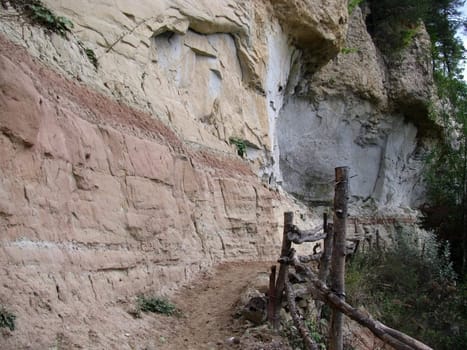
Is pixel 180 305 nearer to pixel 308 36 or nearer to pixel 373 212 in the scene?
pixel 308 36

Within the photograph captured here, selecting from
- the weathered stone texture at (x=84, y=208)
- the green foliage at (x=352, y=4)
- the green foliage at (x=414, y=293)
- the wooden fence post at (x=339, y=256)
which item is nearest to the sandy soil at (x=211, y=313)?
the weathered stone texture at (x=84, y=208)

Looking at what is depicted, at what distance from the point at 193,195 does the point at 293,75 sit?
8.19 metres

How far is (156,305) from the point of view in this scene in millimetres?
5508

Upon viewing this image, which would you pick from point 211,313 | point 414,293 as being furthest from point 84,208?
point 414,293

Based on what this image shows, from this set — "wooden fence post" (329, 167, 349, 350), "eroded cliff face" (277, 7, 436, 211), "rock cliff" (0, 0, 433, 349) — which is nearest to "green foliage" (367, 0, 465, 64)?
"eroded cliff face" (277, 7, 436, 211)

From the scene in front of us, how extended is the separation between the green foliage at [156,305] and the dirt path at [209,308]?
5.0 inches

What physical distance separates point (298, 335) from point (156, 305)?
1.54m

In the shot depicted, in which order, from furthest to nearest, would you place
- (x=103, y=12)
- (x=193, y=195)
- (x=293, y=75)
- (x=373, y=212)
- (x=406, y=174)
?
(x=406, y=174)
(x=373, y=212)
(x=293, y=75)
(x=193, y=195)
(x=103, y=12)

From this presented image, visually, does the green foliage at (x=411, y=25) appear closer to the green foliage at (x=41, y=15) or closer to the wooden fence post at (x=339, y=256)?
the green foliage at (x=41, y=15)

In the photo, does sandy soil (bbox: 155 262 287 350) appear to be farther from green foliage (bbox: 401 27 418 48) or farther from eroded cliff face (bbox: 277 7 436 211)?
green foliage (bbox: 401 27 418 48)

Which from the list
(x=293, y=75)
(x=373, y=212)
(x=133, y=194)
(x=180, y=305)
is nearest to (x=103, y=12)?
(x=133, y=194)

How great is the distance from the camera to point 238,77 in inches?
437

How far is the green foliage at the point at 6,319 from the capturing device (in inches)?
138

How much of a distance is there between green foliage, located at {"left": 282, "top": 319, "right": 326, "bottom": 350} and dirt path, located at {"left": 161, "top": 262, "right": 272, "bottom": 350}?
0.56 m
